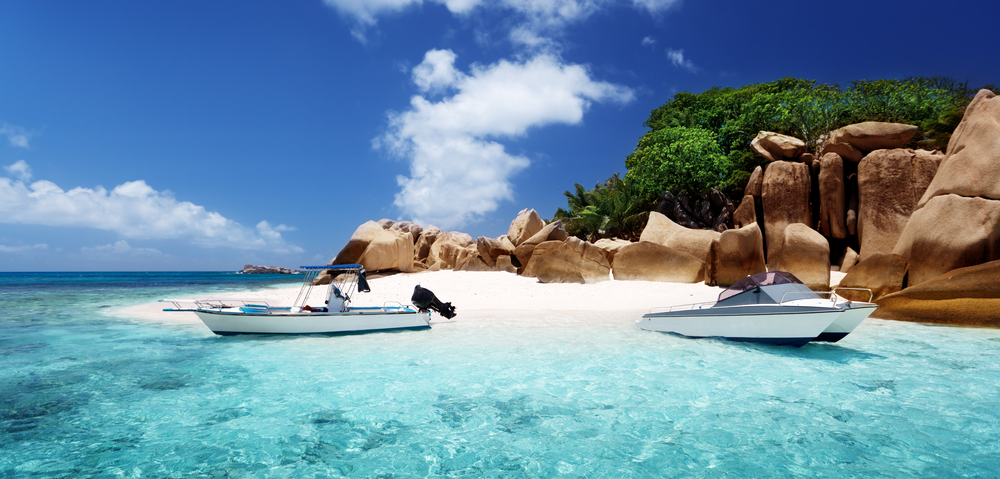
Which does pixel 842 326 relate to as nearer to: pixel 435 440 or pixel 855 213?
pixel 435 440

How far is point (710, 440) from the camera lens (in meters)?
4.93

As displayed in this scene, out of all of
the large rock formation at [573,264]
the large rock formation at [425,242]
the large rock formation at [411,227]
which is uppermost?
the large rock formation at [411,227]

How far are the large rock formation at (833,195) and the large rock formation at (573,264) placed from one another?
40.3 ft

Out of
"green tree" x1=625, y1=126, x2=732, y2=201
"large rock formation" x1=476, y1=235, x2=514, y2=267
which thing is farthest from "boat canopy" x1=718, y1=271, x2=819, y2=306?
"green tree" x1=625, y1=126, x2=732, y2=201

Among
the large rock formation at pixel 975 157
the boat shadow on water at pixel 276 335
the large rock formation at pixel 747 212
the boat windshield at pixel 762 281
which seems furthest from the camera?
the large rock formation at pixel 747 212

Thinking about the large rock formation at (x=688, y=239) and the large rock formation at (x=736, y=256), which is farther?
the large rock formation at (x=688, y=239)

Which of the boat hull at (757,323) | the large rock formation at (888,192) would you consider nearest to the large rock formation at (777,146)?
the large rock formation at (888,192)

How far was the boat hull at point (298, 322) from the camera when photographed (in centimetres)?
1151

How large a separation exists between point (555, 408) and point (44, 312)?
23.6m

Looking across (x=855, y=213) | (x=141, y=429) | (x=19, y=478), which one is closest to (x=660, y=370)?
(x=141, y=429)

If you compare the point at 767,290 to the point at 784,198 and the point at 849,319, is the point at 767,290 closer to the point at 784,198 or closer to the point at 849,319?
the point at 849,319

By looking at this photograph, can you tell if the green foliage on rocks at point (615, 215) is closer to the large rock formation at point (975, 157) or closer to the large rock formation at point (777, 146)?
the large rock formation at point (777, 146)

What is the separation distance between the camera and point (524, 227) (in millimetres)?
30844

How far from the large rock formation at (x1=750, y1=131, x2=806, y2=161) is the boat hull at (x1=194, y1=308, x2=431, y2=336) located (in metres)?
24.7
